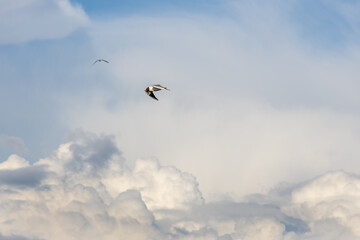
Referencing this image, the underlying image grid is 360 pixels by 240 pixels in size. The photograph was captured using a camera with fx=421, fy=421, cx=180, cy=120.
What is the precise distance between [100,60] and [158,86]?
34.1m

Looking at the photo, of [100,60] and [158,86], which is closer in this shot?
[158,86]

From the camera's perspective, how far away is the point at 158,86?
107 meters

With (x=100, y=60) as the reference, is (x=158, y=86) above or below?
below

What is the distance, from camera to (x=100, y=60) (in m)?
133
